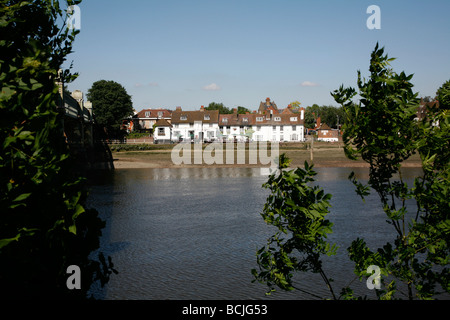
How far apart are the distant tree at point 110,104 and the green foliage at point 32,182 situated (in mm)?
100665

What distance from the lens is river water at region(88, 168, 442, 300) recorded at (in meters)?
17.3

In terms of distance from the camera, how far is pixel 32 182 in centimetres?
414

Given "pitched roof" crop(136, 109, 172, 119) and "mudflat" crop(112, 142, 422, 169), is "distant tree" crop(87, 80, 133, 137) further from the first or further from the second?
"pitched roof" crop(136, 109, 172, 119)

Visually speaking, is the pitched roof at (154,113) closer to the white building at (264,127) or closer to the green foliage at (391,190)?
the white building at (264,127)

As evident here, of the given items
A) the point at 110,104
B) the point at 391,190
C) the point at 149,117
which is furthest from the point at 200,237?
the point at 149,117

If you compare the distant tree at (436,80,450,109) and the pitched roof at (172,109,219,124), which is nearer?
the distant tree at (436,80,450,109)

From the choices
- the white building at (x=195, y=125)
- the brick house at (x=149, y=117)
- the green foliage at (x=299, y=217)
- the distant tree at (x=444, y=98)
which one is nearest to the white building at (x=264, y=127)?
the white building at (x=195, y=125)

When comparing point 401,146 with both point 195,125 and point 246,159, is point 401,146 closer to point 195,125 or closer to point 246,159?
point 246,159

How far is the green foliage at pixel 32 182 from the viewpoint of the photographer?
3959 mm

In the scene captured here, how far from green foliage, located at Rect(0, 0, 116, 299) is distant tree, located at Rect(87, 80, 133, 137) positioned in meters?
101

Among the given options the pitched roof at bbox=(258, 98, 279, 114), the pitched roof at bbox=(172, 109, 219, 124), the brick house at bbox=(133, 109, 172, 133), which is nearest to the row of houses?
the pitched roof at bbox=(172, 109, 219, 124)
